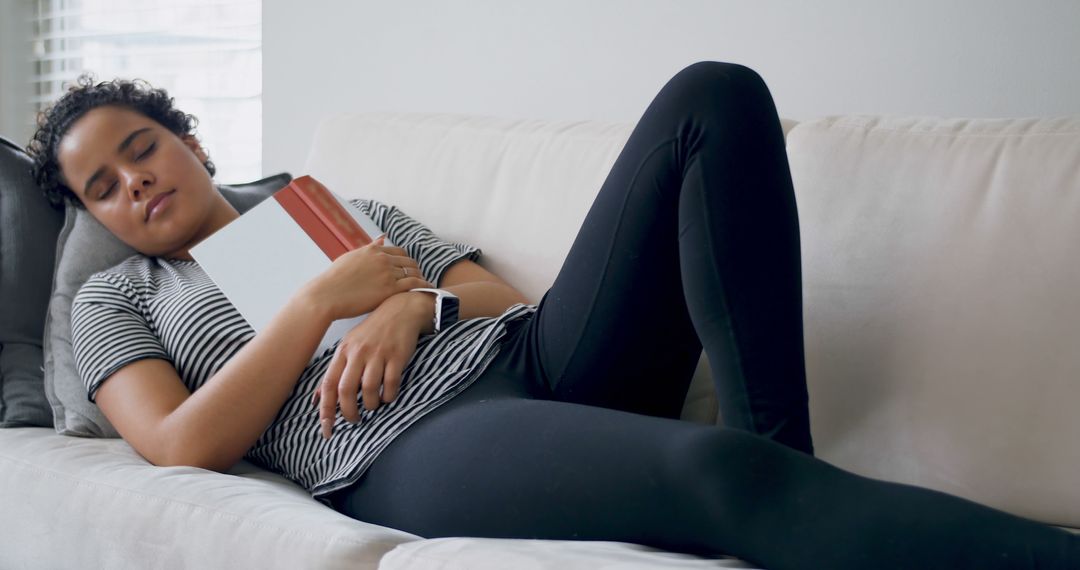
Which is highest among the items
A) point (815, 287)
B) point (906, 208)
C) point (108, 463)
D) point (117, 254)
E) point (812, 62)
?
point (812, 62)

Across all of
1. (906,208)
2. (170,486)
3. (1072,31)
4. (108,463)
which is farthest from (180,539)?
(1072,31)

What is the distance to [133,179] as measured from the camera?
1353mm

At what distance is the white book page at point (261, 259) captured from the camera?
3.91ft

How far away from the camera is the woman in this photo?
73 centimetres

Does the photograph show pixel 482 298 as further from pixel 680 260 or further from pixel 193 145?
pixel 193 145

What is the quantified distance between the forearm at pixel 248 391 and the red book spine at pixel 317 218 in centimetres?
14

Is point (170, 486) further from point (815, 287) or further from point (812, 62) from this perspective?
point (812, 62)

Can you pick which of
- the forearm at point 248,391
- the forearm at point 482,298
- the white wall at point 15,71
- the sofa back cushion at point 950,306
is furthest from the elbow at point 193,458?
the white wall at point 15,71

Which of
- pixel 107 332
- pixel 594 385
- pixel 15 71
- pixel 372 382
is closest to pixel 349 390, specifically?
pixel 372 382

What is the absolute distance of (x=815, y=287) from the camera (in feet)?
3.85

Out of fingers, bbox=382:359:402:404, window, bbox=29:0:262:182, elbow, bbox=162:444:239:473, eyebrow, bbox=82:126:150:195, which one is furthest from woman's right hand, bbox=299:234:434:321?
window, bbox=29:0:262:182

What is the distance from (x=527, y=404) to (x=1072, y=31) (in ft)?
3.27

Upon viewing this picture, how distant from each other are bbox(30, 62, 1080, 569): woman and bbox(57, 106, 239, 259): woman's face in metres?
0.02

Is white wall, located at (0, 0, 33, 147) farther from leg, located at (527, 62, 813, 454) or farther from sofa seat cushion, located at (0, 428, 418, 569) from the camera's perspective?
leg, located at (527, 62, 813, 454)
